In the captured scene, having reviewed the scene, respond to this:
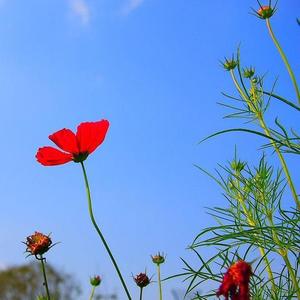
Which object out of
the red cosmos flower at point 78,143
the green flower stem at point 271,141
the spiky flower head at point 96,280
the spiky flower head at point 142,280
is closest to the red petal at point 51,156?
the red cosmos flower at point 78,143

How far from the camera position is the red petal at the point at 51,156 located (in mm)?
945

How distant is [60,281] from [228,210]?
9.86 m

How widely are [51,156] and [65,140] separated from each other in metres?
0.04

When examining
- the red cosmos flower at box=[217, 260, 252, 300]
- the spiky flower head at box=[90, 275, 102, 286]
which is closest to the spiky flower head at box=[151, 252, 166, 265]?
the spiky flower head at box=[90, 275, 102, 286]

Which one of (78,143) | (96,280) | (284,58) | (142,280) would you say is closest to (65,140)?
(78,143)

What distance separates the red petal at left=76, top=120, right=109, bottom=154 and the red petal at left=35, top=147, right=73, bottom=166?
1.6 inches

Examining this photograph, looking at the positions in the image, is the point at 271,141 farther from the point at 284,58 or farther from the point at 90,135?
the point at 90,135

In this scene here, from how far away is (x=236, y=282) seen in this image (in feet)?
1.60

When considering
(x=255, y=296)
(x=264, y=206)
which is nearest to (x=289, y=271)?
(x=255, y=296)

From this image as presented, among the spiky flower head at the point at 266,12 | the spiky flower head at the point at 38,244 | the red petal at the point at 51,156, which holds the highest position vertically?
the spiky flower head at the point at 266,12

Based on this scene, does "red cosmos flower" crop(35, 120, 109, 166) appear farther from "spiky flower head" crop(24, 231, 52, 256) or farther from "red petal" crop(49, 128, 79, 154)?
"spiky flower head" crop(24, 231, 52, 256)

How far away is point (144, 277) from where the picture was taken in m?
1.59

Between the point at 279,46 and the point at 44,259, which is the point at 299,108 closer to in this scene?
the point at 279,46

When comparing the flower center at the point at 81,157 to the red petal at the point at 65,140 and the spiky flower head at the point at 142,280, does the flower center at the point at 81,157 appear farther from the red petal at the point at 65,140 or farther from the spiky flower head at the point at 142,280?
the spiky flower head at the point at 142,280
